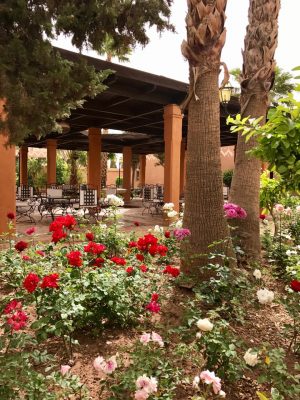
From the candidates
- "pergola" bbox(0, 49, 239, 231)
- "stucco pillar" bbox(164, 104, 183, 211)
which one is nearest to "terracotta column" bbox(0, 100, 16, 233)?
"pergola" bbox(0, 49, 239, 231)

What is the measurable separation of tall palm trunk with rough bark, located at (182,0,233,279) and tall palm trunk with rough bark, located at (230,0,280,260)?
963mm

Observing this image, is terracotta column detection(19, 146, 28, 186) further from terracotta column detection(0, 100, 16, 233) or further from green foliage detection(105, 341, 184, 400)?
green foliage detection(105, 341, 184, 400)

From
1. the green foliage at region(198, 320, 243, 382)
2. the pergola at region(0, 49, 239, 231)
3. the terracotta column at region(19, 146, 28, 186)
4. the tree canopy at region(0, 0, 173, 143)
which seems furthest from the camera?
the terracotta column at region(19, 146, 28, 186)

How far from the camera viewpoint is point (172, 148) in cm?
859

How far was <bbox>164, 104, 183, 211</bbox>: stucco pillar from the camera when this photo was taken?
8.59m

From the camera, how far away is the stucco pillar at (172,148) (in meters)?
8.59

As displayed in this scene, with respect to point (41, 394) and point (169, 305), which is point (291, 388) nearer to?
point (41, 394)

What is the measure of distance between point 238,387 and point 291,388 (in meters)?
0.42

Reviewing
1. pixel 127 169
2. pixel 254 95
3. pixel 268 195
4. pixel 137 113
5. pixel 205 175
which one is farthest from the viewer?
pixel 127 169

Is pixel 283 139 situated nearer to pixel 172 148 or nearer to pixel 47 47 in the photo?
pixel 47 47

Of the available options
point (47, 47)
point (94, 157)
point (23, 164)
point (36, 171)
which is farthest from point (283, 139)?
point (36, 171)

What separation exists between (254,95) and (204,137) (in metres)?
1.50

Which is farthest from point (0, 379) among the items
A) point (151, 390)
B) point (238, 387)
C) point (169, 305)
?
point (169, 305)

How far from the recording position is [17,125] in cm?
321
